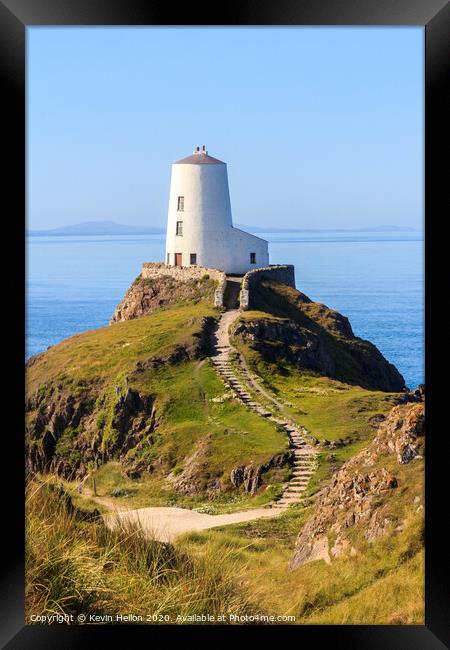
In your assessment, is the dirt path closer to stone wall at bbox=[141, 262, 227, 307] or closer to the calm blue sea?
stone wall at bbox=[141, 262, 227, 307]

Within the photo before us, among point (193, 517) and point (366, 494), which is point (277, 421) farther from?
point (366, 494)

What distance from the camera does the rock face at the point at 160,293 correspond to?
40.8 metres

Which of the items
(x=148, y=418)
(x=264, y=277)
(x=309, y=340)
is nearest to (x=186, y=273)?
(x=264, y=277)

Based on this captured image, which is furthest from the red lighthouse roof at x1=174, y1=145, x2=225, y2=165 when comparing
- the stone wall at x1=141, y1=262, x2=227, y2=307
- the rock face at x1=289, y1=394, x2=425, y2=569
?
the rock face at x1=289, y1=394, x2=425, y2=569

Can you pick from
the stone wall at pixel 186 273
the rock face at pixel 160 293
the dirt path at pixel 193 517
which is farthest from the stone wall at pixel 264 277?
the dirt path at pixel 193 517

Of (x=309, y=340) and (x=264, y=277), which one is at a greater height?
(x=264, y=277)

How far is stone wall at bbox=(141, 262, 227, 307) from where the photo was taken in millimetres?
39031

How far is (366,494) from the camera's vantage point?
56.1ft

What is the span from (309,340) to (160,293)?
6983mm

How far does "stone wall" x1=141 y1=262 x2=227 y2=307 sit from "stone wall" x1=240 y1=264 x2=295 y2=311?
2.62 ft
